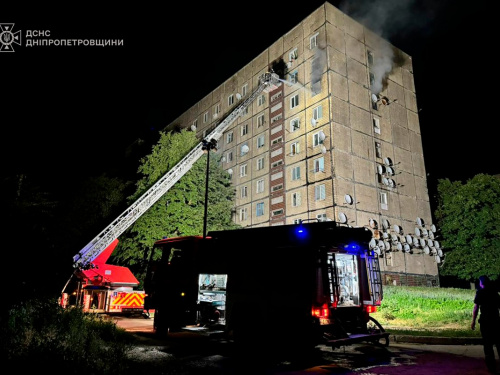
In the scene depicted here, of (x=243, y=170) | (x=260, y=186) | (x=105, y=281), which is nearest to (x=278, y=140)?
(x=260, y=186)

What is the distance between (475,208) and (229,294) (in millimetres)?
33770

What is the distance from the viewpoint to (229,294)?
30.8 feet

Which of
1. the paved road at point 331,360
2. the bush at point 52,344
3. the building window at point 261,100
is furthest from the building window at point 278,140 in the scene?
the bush at point 52,344

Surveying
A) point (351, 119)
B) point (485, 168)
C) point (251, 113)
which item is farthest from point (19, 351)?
point (485, 168)

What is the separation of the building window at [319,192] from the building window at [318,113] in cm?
607

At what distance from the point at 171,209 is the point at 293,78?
678 inches

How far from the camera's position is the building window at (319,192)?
2908 centimetres

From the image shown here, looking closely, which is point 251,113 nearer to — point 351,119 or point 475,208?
point 351,119

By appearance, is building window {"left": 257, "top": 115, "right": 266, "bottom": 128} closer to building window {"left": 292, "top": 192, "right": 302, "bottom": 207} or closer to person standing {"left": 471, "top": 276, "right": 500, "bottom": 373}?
building window {"left": 292, "top": 192, "right": 302, "bottom": 207}

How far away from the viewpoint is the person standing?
21.8ft

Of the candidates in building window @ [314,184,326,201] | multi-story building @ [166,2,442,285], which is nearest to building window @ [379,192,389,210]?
multi-story building @ [166,2,442,285]

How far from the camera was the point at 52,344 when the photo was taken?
611 centimetres

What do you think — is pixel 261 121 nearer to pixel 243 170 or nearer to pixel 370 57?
pixel 243 170

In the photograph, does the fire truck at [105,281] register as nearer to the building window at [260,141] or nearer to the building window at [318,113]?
the building window at [318,113]
